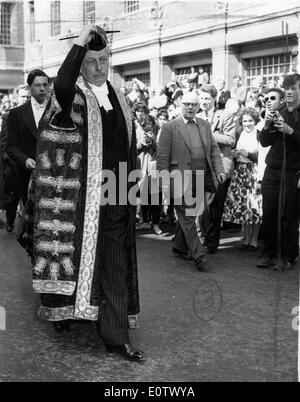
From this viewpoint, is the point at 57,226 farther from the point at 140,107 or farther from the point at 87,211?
the point at 140,107

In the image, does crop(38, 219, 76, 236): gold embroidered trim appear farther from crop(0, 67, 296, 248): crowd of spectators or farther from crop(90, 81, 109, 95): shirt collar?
crop(0, 67, 296, 248): crowd of spectators

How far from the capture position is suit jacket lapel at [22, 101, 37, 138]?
6.08 metres

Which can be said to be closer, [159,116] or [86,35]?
[86,35]

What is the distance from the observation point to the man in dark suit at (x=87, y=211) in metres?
4.24

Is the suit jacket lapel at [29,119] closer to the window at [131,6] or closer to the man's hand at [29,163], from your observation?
the man's hand at [29,163]

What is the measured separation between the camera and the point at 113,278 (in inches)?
170

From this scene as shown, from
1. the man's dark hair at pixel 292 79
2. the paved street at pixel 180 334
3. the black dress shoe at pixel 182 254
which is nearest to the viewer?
the paved street at pixel 180 334

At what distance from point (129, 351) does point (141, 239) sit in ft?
16.0

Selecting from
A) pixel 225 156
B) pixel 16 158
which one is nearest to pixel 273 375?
pixel 16 158

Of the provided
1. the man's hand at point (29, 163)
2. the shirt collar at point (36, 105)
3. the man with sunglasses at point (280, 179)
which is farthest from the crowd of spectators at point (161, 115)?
the man's hand at point (29, 163)

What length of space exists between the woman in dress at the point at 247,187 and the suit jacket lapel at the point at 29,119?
309 centimetres

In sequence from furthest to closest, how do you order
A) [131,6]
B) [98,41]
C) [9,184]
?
[131,6]
[9,184]
[98,41]

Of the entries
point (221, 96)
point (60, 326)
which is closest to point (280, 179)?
point (60, 326)

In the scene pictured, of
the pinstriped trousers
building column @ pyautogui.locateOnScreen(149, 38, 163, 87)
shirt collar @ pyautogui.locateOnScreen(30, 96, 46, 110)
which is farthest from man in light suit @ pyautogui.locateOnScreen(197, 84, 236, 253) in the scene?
building column @ pyautogui.locateOnScreen(149, 38, 163, 87)
